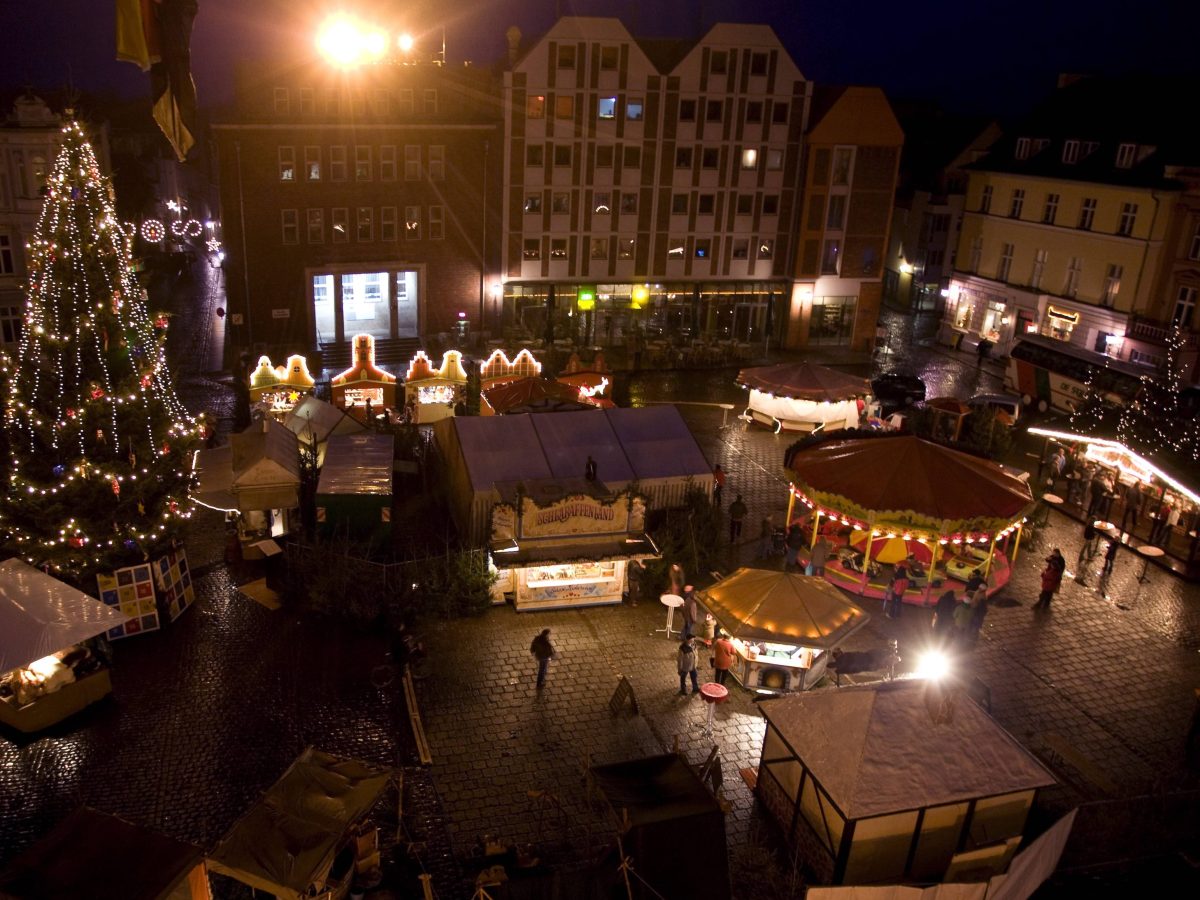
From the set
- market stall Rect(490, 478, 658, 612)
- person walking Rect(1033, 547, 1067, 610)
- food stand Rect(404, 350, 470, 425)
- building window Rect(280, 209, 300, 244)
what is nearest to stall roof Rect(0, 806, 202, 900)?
market stall Rect(490, 478, 658, 612)

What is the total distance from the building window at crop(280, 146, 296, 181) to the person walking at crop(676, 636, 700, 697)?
2830cm

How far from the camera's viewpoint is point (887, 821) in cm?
1237

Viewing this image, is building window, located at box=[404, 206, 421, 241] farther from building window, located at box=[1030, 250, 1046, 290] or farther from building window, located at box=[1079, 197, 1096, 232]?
building window, located at box=[1079, 197, 1096, 232]

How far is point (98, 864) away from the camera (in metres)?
10.3

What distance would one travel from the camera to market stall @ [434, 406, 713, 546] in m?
21.2

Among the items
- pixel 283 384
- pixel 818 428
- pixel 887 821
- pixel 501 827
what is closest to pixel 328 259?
pixel 283 384

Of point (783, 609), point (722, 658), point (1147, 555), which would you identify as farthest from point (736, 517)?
point (1147, 555)

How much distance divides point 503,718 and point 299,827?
512 centimetres

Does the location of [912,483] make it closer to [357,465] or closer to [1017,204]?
[357,465]

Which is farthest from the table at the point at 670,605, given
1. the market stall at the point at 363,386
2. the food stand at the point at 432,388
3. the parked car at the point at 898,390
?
the parked car at the point at 898,390

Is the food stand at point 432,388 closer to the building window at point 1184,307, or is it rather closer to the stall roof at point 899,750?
the stall roof at point 899,750

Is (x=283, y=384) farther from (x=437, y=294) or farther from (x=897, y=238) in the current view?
(x=897, y=238)

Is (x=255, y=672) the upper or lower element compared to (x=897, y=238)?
lower

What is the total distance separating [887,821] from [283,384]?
21.4 meters
